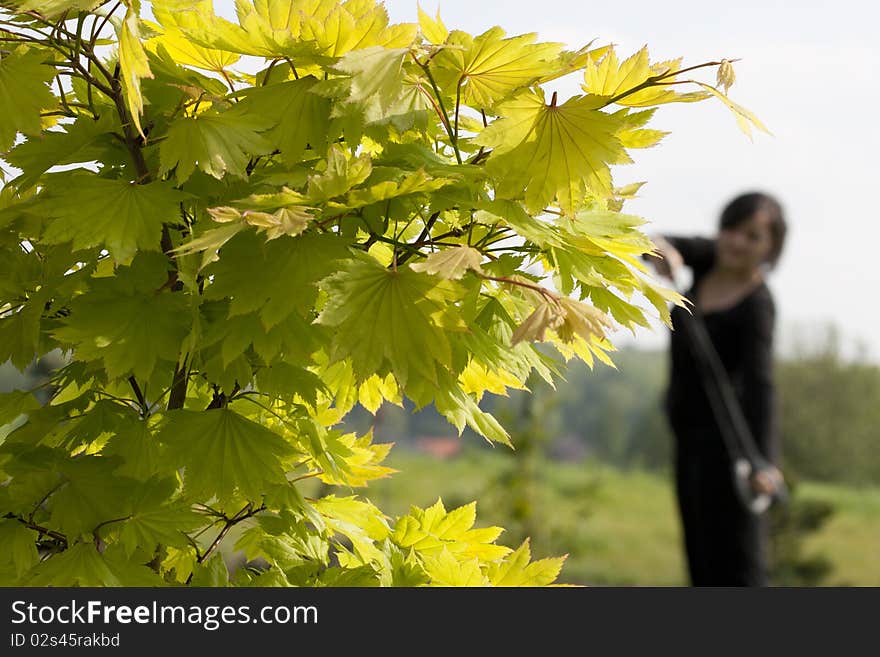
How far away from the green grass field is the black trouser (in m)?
2.54

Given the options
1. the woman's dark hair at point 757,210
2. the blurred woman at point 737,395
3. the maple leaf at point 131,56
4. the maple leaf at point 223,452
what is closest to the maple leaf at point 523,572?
the maple leaf at point 223,452

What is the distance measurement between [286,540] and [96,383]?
0.32 meters

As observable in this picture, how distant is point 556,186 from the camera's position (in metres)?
0.95

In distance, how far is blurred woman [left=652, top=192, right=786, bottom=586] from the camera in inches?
171

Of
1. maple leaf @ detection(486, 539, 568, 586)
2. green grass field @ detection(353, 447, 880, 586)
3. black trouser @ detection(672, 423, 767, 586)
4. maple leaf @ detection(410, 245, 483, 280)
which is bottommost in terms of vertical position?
green grass field @ detection(353, 447, 880, 586)

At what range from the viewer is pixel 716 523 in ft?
14.3

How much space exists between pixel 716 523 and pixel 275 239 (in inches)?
150

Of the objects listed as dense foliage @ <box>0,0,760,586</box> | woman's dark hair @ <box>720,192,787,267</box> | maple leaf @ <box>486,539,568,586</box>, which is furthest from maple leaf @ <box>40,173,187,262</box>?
woman's dark hair @ <box>720,192,787,267</box>

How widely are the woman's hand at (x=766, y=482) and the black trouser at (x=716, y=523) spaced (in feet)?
0.36

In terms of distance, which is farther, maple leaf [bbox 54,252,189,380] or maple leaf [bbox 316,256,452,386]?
maple leaf [bbox 54,252,189,380]

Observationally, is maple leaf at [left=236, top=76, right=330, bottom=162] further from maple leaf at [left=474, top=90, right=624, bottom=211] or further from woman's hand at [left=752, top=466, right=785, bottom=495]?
woman's hand at [left=752, top=466, right=785, bottom=495]
